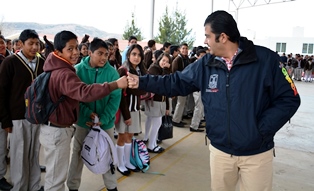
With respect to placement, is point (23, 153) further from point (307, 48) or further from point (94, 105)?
point (307, 48)

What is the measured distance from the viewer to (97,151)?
2578mm

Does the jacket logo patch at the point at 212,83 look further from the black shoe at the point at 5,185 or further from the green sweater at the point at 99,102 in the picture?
the black shoe at the point at 5,185

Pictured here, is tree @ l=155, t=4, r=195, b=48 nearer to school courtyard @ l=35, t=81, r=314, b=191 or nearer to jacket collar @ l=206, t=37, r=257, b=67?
school courtyard @ l=35, t=81, r=314, b=191

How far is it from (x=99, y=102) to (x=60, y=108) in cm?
57

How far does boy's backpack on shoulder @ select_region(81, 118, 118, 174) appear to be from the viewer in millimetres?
2577

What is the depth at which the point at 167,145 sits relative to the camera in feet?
15.7

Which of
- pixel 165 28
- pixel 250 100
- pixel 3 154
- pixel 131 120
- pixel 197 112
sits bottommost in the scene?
pixel 3 154

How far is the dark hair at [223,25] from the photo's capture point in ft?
5.98

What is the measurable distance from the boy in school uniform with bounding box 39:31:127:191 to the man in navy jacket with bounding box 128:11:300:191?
0.77 m

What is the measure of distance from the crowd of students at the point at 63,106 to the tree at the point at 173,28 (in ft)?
77.5

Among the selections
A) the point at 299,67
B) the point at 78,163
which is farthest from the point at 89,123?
the point at 299,67

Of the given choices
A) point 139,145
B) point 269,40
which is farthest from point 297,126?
point 269,40

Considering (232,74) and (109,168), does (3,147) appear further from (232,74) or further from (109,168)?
(232,74)

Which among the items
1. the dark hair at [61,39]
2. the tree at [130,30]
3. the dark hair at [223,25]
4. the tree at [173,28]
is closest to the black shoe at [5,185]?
the dark hair at [61,39]
